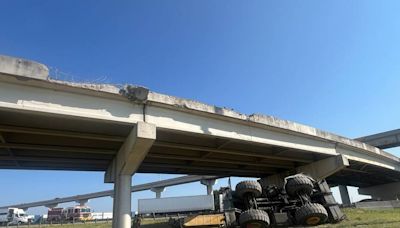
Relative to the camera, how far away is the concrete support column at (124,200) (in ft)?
52.8

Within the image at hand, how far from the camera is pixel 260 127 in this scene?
825 inches

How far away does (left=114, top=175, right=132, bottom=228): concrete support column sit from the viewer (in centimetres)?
1609

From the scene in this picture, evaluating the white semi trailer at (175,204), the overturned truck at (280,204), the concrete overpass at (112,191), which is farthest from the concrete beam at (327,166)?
the concrete overpass at (112,191)

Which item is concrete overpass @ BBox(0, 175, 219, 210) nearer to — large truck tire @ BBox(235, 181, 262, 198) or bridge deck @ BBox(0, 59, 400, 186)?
bridge deck @ BBox(0, 59, 400, 186)

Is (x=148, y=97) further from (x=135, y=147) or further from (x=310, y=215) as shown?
(x=310, y=215)

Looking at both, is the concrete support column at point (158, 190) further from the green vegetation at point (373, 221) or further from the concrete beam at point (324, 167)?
the green vegetation at point (373, 221)

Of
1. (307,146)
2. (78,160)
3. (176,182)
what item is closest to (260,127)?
(307,146)

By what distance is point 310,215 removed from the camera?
15430mm

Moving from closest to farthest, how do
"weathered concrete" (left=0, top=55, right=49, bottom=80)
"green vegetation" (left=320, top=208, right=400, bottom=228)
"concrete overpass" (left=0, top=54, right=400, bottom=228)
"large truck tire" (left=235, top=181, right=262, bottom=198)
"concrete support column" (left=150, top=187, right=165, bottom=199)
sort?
"weathered concrete" (left=0, top=55, right=49, bottom=80), "concrete overpass" (left=0, top=54, right=400, bottom=228), "green vegetation" (left=320, top=208, right=400, bottom=228), "large truck tire" (left=235, top=181, right=262, bottom=198), "concrete support column" (left=150, top=187, right=165, bottom=199)

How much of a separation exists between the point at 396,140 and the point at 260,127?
39817 mm

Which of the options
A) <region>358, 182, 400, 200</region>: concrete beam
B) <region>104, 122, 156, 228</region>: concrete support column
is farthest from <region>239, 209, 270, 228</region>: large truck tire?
<region>358, 182, 400, 200</region>: concrete beam

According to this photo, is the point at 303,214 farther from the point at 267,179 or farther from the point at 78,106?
the point at 267,179

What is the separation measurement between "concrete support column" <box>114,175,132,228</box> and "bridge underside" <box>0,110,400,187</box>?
7.44 ft

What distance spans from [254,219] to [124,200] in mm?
6844
